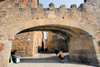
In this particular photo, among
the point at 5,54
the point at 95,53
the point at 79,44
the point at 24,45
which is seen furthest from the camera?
the point at 24,45

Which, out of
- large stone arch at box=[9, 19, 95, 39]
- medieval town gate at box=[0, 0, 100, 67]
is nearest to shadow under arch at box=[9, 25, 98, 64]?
medieval town gate at box=[0, 0, 100, 67]

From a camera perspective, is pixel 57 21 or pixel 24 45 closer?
pixel 57 21

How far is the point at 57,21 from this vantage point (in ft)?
15.5

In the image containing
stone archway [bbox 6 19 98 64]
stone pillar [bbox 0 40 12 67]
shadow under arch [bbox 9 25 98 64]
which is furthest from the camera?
shadow under arch [bbox 9 25 98 64]

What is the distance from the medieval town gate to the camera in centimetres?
427

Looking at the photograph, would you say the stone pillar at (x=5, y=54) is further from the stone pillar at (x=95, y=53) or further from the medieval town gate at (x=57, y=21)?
the stone pillar at (x=95, y=53)

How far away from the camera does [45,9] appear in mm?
4914

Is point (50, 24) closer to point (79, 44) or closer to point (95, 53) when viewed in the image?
point (79, 44)

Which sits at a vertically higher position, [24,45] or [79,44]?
[79,44]

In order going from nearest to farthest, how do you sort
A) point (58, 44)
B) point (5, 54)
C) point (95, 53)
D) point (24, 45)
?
1. point (5, 54)
2. point (95, 53)
3. point (24, 45)
4. point (58, 44)

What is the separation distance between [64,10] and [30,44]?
250 inches

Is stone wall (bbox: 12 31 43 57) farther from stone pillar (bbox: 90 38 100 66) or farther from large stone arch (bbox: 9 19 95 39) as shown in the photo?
stone pillar (bbox: 90 38 100 66)

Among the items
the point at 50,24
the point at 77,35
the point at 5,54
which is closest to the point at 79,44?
the point at 77,35

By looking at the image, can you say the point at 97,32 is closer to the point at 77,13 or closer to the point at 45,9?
the point at 77,13
